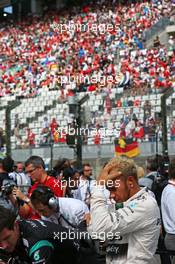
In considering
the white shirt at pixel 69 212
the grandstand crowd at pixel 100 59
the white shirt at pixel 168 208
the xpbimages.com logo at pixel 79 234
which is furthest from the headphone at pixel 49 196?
the grandstand crowd at pixel 100 59

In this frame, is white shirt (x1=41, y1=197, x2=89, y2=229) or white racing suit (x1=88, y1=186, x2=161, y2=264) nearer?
white racing suit (x1=88, y1=186, x2=161, y2=264)

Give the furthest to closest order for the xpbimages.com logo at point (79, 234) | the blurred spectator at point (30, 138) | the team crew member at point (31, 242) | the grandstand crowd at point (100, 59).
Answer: the blurred spectator at point (30, 138) < the grandstand crowd at point (100, 59) < the xpbimages.com logo at point (79, 234) < the team crew member at point (31, 242)

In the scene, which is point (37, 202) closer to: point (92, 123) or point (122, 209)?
point (122, 209)

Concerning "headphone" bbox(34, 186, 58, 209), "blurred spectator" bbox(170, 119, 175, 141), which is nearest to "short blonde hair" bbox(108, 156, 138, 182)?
"headphone" bbox(34, 186, 58, 209)

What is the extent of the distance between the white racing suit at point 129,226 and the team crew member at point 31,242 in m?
0.29

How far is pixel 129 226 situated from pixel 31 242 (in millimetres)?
633

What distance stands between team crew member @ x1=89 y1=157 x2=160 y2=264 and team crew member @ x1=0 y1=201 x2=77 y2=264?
31 centimetres

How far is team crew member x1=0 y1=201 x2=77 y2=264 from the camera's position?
2.33 m

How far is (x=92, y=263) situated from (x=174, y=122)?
7.26m

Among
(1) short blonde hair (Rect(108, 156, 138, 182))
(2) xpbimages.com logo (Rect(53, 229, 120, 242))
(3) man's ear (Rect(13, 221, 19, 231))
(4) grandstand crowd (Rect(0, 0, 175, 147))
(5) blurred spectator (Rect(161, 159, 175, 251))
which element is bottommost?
(5) blurred spectator (Rect(161, 159, 175, 251))

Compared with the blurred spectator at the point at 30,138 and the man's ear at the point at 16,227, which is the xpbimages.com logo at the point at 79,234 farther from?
the blurred spectator at the point at 30,138

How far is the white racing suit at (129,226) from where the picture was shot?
9.41 feet

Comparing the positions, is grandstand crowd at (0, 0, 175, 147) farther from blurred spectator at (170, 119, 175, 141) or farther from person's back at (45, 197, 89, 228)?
person's back at (45, 197, 89, 228)

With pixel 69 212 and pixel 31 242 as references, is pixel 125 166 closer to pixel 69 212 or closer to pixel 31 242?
pixel 31 242
